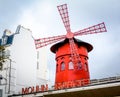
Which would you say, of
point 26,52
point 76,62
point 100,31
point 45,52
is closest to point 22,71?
point 26,52

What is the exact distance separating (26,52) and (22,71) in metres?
2.34

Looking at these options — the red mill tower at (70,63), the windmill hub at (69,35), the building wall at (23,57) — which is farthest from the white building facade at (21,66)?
the windmill hub at (69,35)

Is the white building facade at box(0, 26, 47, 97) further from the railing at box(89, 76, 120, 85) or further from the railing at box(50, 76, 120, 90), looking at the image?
the railing at box(89, 76, 120, 85)

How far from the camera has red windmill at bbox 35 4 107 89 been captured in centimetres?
2667

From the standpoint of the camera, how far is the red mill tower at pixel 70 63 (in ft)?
87.3

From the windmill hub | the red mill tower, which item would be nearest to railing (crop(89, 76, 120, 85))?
the red mill tower

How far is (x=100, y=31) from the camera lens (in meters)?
27.2

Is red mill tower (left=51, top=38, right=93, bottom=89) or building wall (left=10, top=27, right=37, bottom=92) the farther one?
building wall (left=10, top=27, right=37, bottom=92)

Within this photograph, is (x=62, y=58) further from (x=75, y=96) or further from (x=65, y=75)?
(x=75, y=96)

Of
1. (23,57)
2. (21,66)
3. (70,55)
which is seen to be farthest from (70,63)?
(23,57)

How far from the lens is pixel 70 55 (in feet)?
90.4

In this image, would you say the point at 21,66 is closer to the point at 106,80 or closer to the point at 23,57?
the point at 23,57

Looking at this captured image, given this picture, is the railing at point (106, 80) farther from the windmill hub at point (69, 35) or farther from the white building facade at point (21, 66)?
the white building facade at point (21, 66)

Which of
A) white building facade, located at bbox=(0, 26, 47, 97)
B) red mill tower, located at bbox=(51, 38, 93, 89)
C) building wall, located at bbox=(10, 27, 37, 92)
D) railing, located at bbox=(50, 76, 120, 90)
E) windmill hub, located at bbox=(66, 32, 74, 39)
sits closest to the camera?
railing, located at bbox=(50, 76, 120, 90)
